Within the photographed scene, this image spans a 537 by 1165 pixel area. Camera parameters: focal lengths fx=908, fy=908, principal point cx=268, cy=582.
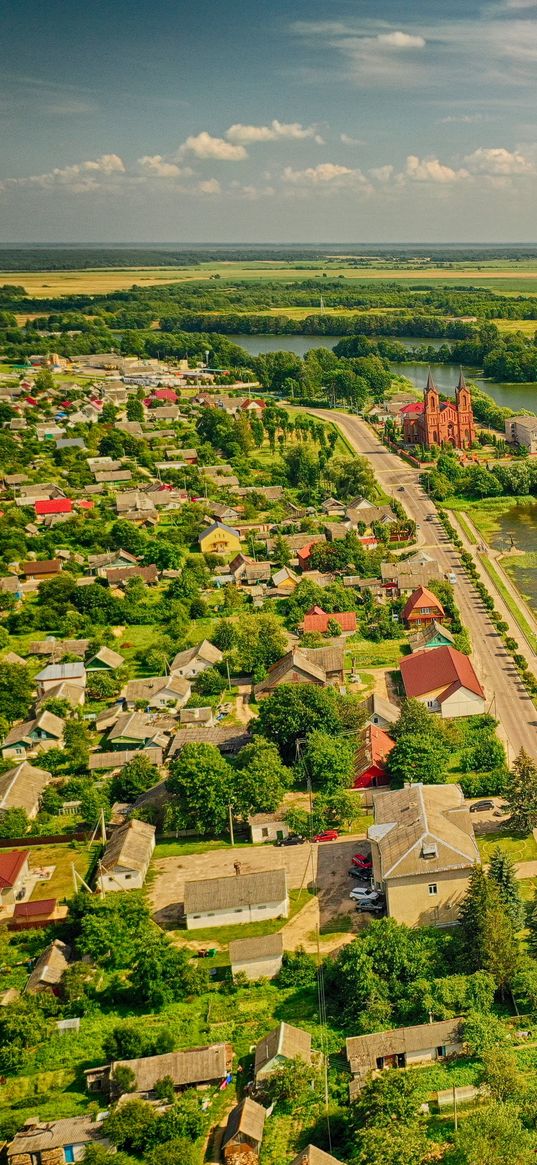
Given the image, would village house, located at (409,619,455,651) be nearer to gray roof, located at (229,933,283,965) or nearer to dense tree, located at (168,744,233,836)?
dense tree, located at (168,744,233,836)

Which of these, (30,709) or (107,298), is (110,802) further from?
(107,298)

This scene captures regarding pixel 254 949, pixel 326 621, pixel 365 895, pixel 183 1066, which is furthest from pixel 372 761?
pixel 326 621

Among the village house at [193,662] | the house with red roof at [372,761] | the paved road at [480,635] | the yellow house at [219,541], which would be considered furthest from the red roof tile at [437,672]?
the yellow house at [219,541]

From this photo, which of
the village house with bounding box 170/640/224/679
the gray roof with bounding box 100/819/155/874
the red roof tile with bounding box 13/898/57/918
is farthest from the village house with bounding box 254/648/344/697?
the red roof tile with bounding box 13/898/57/918

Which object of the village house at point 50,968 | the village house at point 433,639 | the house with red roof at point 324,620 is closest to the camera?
the village house at point 50,968

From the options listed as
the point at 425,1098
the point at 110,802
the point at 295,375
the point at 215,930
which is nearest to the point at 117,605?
the point at 110,802

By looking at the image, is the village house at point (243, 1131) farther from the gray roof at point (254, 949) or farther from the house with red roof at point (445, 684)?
the house with red roof at point (445, 684)

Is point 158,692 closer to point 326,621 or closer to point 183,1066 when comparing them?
point 326,621
